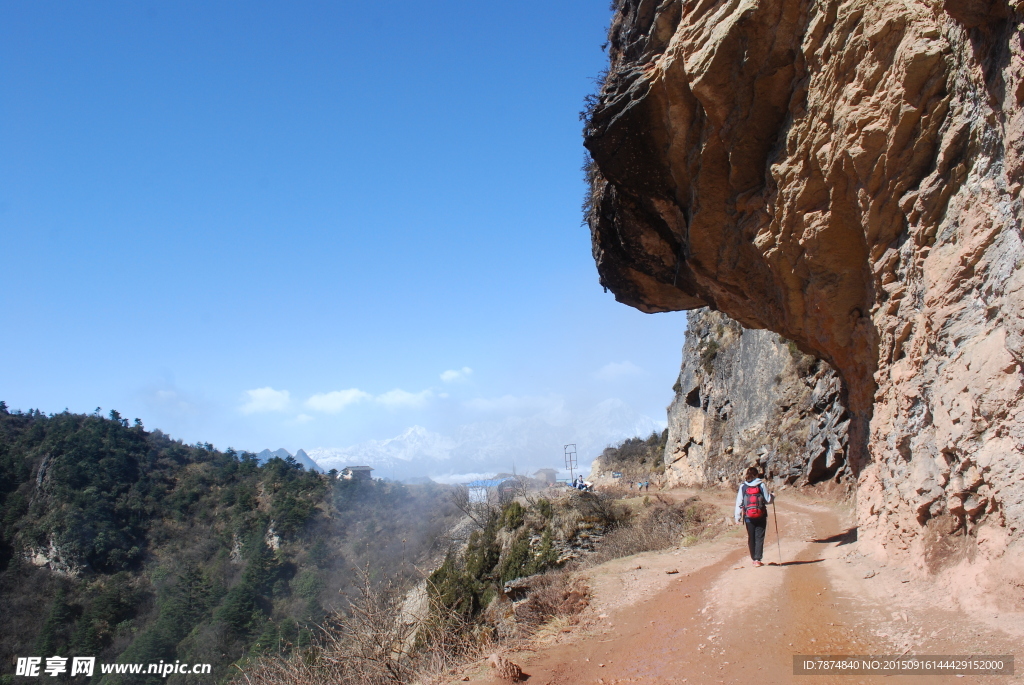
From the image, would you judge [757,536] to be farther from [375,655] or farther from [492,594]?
[492,594]

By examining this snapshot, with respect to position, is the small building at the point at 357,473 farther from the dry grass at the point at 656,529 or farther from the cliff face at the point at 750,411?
the dry grass at the point at 656,529

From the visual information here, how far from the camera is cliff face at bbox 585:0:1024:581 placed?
4.59 m

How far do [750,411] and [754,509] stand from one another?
59.0 feet

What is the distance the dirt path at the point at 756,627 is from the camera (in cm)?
419

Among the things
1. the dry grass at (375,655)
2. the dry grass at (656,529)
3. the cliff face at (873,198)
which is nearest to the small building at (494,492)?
the dry grass at (656,529)

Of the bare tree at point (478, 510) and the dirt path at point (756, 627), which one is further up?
the dirt path at point (756, 627)

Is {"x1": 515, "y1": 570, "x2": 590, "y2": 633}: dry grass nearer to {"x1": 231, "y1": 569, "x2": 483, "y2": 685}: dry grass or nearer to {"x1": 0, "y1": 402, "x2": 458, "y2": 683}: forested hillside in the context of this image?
{"x1": 231, "y1": 569, "x2": 483, "y2": 685}: dry grass

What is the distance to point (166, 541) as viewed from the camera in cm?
5509

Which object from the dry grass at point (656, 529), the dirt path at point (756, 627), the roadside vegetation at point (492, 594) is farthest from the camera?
the dry grass at point (656, 529)

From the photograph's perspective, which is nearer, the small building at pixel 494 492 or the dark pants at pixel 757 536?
the dark pants at pixel 757 536

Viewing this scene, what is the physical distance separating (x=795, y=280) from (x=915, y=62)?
150 inches

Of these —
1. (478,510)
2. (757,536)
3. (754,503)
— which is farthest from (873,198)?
(478,510)

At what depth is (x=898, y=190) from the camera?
20.0ft

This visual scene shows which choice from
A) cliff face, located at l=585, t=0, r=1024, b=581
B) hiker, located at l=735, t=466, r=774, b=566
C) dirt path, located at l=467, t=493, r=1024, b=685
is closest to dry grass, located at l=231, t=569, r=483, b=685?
dirt path, located at l=467, t=493, r=1024, b=685
